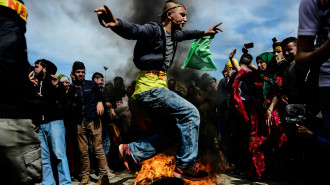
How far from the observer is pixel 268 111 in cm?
399

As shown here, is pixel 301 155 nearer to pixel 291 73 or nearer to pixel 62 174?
pixel 291 73

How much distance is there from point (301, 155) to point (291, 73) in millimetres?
1480

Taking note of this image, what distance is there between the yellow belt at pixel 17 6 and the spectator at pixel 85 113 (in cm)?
302

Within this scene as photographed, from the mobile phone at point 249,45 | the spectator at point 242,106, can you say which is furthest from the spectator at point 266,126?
the mobile phone at point 249,45

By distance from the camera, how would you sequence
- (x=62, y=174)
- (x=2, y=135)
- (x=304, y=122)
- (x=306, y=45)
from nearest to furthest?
(x=2, y=135) → (x=306, y=45) → (x=304, y=122) → (x=62, y=174)

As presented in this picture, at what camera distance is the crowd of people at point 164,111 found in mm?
1549

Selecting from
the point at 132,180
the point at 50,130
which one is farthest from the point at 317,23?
the point at 132,180

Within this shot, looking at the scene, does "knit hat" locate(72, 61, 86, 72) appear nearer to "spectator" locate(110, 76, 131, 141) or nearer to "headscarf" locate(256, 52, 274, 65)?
"spectator" locate(110, 76, 131, 141)

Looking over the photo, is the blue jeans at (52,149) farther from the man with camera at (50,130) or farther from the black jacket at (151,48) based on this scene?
the black jacket at (151,48)

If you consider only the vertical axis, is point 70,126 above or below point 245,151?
above

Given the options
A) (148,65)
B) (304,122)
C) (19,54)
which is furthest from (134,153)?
(304,122)

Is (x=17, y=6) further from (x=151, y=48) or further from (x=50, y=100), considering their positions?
(x=50, y=100)

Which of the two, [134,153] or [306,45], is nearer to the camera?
[306,45]

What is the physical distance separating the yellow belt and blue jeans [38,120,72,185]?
2.33 metres
